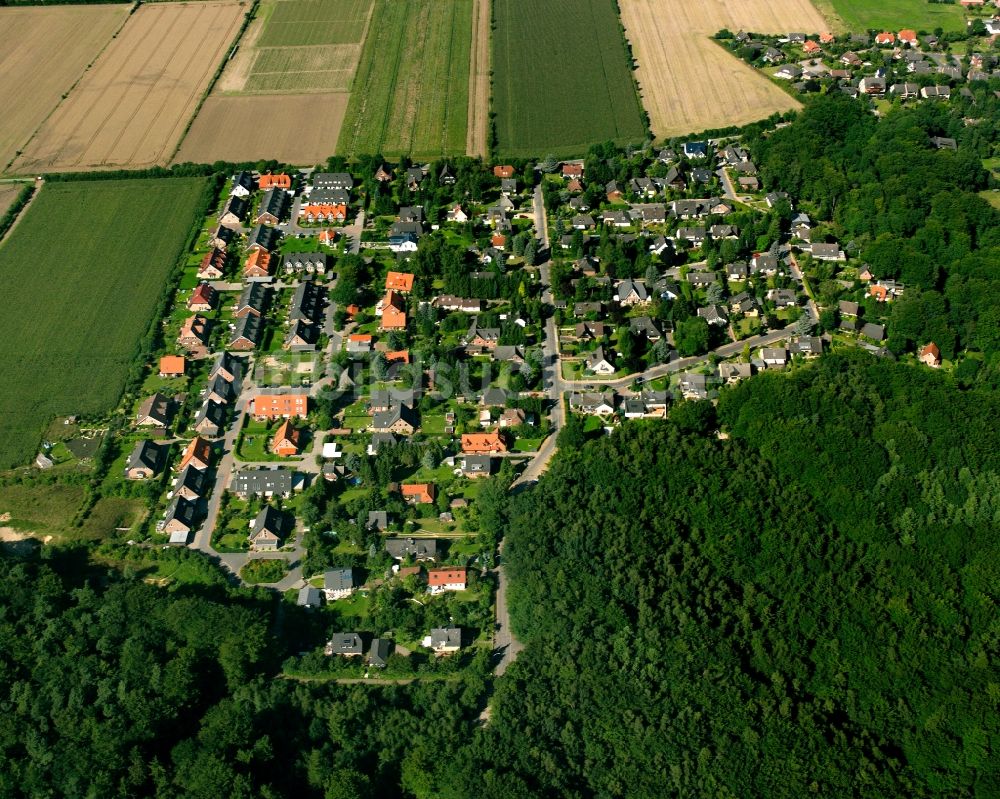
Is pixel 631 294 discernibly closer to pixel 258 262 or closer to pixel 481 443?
pixel 481 443

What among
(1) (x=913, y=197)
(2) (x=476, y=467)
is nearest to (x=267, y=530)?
(2) (x=476, y=467)

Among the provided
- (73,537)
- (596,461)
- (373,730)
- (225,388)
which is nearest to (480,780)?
(373,730)

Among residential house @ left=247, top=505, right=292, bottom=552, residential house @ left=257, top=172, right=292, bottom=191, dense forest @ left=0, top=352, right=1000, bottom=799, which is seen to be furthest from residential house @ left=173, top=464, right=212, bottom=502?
residential house @ left=257, top=172, right=292, bottom=191

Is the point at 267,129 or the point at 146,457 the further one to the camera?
the point at 267,129

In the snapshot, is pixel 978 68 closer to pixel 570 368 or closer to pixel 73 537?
pixel 570 368

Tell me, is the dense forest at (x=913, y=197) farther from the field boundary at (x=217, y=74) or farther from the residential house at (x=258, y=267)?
the field boundary at (x=217, y=74)

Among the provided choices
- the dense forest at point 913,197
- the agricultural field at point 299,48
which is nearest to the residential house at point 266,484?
the dense forest at point 913,197
